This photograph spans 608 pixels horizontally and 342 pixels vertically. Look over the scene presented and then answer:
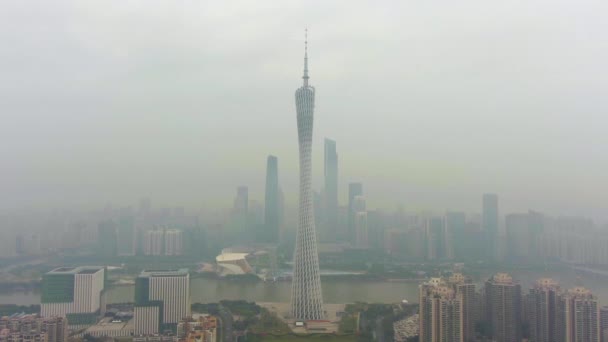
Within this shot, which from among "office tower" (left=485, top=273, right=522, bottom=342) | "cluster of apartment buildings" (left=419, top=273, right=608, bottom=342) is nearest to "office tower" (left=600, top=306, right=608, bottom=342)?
"cluster of apartment buildings" (left=419, top=273, right=608, bottom=342)

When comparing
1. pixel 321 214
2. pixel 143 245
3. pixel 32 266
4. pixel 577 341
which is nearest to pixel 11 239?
pixel 32 266

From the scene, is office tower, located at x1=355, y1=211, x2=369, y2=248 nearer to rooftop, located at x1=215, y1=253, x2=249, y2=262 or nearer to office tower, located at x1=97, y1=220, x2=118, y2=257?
rooftop, located at x1=215, y1=253, x2=249, y2=262

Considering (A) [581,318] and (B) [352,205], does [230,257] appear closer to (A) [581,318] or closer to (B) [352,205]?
(B) [352,205]

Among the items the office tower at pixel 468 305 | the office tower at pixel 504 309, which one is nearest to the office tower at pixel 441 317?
the office tower at pixel 468 305

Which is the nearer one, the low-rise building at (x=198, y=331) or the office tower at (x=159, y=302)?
the low-rise building at (x=198, y=331)

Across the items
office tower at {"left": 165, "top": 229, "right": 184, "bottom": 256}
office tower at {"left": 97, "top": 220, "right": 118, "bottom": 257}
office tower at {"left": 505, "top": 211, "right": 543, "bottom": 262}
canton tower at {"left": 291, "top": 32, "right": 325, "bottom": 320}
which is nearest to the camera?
canton tower at {"left": 291, "top": 32, "right": 325, "bottom": 320}

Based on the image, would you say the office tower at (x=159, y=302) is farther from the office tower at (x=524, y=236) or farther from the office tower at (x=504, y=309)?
the office tower at (x=524, y=236)
